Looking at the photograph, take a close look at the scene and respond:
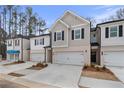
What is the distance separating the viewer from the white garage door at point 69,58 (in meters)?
18.8

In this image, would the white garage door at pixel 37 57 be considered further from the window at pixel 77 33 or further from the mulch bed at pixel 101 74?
the mulch bed at pixel 101 74

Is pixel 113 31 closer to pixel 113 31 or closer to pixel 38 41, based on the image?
pixel 113 31

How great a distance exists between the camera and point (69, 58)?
781 inches

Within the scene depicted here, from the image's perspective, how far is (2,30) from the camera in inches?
1569

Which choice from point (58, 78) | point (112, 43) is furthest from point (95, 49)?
point (58, 78)

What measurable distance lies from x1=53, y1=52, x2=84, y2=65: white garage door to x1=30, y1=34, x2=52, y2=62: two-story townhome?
10.8 ft

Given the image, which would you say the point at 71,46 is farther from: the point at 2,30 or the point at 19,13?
the point at 2,30

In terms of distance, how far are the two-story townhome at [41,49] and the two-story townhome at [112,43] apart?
30.8 feet

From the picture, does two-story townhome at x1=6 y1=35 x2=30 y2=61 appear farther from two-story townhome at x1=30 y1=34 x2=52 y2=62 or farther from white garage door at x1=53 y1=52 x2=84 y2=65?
white garage door at x1=53 y1=52 x2=84 y2=65

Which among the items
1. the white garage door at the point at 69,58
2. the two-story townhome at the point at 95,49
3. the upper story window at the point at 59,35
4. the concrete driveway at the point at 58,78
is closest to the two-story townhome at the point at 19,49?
the white garage door at the point at 69,58

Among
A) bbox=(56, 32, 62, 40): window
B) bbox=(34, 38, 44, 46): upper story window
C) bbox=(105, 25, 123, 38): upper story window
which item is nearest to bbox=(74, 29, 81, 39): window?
bbox=(56, 32, 62, 40): window

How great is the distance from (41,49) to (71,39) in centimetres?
787
